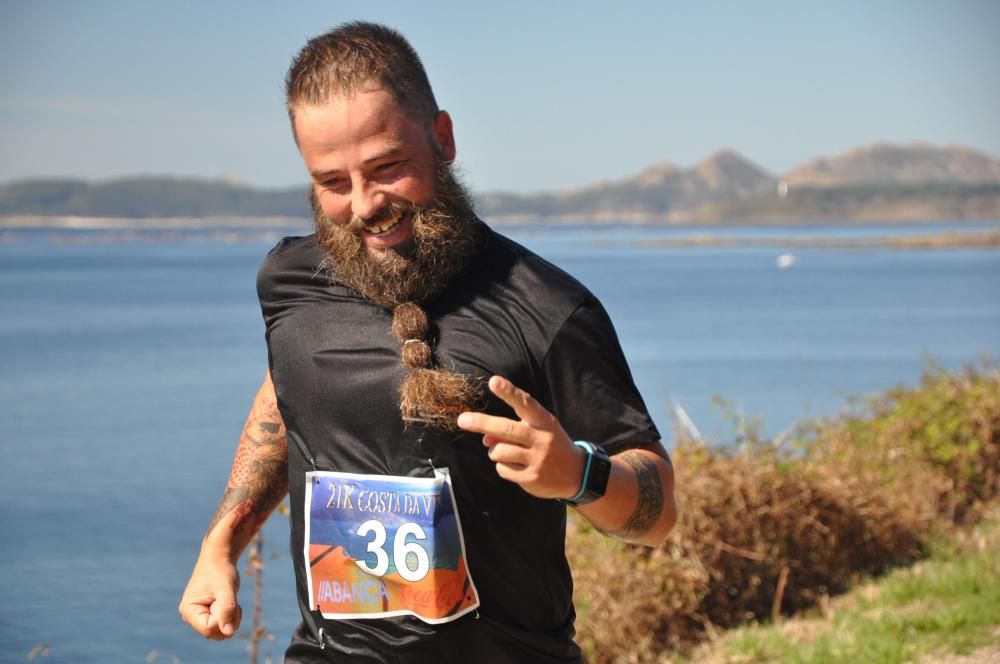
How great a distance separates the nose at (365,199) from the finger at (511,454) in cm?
62

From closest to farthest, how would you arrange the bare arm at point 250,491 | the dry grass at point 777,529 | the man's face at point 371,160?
the man's face at point 371,160
the bare arm at point 250,491
the dry grass at point 777,529

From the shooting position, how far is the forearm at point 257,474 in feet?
9.32

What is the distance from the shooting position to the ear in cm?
255

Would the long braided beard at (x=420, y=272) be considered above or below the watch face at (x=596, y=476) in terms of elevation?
above

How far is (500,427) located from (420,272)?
1.61ft

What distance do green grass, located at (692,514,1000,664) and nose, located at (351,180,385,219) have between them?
3686 millimetres

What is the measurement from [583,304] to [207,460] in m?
17.9

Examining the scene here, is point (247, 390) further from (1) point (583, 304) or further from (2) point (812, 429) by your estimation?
(1) point (583, 304)

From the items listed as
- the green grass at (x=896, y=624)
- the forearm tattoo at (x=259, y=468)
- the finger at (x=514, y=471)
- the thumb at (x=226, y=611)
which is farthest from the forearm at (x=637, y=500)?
the green grass at (x=896, y=624)

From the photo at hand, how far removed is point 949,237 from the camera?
137375 mm

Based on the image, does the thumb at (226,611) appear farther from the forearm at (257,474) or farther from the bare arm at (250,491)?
the forearm at (257,474)

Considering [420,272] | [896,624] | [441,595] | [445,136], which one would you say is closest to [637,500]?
[441,595]

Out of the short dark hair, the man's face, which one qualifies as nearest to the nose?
the man's face

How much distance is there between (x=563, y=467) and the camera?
2088mm
